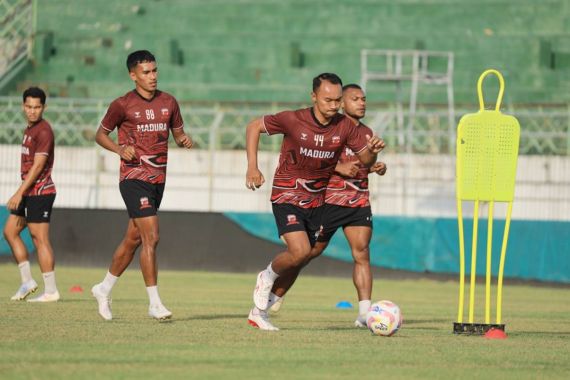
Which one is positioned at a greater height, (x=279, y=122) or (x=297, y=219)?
(x=279, y=122)

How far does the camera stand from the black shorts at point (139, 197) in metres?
11.0

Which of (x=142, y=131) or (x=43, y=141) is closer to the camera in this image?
(x=142, y=131)

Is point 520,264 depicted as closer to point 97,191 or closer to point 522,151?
point 522,151

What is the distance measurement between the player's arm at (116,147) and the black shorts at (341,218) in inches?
77.3

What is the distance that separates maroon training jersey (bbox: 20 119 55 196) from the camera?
13.1 meters

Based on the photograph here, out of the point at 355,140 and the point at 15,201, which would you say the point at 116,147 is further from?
the point at 15,201

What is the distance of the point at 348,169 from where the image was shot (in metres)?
11.8

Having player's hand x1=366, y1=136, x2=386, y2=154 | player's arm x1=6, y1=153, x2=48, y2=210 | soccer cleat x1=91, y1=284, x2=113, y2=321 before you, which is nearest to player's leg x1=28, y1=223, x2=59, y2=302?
player's arm x1=6, y1=153, x2=48, y2=210

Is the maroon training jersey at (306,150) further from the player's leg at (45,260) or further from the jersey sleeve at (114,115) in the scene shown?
the player's leg at (45,260)

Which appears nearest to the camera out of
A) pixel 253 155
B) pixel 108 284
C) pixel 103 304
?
pixel 253 155

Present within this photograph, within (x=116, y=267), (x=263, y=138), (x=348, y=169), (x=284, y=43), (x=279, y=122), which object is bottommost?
(x=116, y=267)

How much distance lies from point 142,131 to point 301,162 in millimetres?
1519

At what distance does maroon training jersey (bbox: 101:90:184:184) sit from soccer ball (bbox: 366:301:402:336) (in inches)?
96.2

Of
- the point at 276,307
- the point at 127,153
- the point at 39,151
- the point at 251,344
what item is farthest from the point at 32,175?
the point at 251,344
